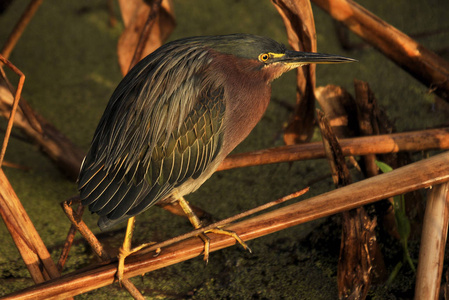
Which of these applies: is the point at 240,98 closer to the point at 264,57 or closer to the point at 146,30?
the point at 264,57

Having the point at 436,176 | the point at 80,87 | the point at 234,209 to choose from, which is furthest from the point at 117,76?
the point at 436,176

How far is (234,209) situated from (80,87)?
1.15 m

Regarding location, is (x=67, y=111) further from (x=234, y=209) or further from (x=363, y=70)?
(x=363, y=70)

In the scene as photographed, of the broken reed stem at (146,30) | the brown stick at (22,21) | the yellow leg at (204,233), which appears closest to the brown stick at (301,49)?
the broken reed stem at (146,30)

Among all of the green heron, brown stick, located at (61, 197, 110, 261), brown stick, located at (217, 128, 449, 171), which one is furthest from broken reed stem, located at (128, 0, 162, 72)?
brown stick, located at (61, 197, 110, 261)

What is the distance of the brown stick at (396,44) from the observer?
2.02m

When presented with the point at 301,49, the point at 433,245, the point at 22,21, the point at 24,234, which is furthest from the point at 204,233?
the point at 22,21

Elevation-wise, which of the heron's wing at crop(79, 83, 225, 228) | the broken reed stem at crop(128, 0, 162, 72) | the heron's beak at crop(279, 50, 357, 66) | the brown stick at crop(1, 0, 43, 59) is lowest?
the heron's wing at crop(79, 83, 225, 228)

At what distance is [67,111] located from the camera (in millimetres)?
2766

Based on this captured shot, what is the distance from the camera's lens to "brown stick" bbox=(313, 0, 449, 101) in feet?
6.62

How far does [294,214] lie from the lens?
149cm

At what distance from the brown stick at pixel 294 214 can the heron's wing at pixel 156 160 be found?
0.17 meters

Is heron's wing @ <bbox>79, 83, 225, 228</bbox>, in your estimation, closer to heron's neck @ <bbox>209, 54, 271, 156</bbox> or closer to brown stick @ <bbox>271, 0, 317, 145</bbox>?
heron's neck @ <bbox>209, 54, 271, 156</bbox>

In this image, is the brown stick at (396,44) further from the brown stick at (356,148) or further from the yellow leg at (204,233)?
the yellow leg at (204,233)
